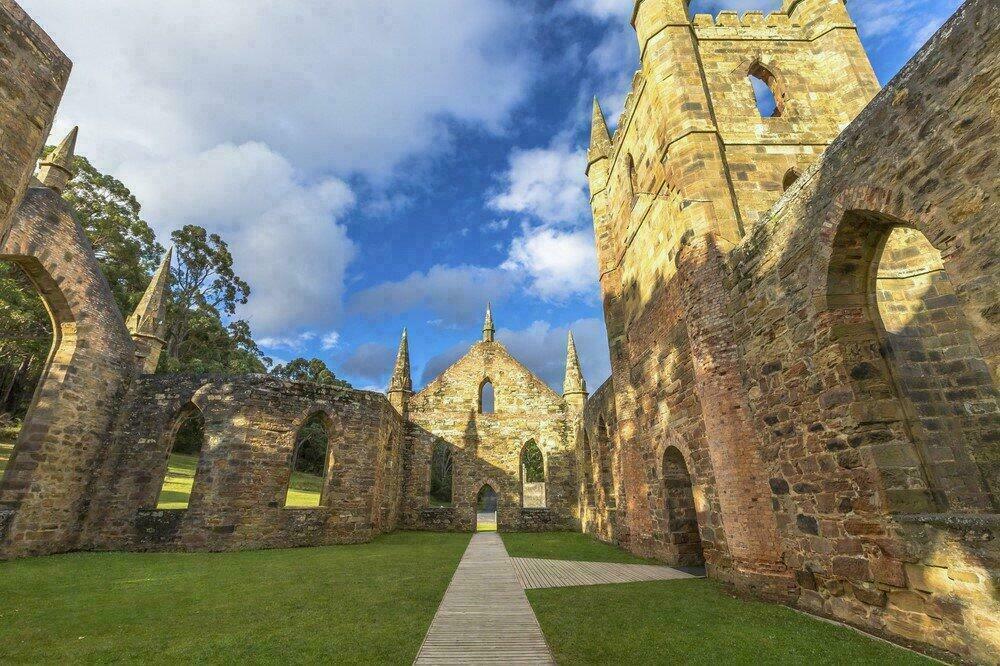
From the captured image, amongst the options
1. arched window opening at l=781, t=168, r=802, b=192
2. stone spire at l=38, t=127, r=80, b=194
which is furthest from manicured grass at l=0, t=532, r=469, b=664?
arched window opening at l=781, t=168, r=802, b=192

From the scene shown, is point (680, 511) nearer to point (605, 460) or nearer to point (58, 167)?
point (605, 460)

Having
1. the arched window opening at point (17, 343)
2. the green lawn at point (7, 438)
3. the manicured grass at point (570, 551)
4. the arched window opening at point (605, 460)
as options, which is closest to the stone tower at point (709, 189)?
the manicured grass at point (570, 551)

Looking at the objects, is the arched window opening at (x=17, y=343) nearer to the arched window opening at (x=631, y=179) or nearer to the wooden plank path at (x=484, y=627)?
the wooden plank path at (x=484, y=627)

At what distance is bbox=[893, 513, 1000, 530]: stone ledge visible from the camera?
365cm

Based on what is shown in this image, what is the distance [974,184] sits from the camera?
3822 millimetres

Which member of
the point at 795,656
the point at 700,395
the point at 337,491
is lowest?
the point at 795,656

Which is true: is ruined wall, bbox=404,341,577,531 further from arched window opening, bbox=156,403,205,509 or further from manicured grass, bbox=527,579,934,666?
manicured grass, bbox=527,579,934,666

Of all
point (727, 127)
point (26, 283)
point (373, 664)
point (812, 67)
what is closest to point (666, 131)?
point (727, 127)

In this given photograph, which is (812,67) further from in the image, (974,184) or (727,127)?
(974,184)

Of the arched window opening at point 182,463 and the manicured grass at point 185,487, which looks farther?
the manicured grass at point 185,487

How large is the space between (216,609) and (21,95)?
622 centimetres

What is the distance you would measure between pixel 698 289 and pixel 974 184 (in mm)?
4527

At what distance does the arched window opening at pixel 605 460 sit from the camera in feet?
50.4

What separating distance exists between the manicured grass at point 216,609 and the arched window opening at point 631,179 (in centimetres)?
1152
